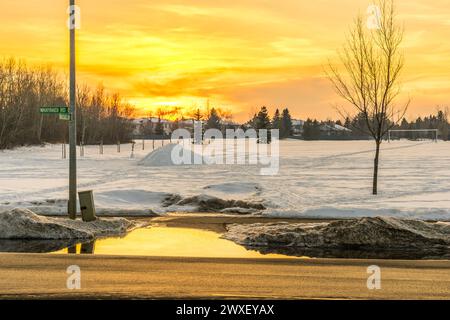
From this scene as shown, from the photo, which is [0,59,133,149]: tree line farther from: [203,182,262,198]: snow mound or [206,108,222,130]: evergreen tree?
[206,108,222,130]: evergreen tree

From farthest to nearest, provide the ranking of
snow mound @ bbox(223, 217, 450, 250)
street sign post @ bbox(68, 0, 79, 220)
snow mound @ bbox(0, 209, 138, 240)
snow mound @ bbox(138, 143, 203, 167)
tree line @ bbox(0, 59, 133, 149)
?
tree line @ bbox(0, 59, 133, 149) < snow mound @ bbox(138, 143, 203, 167) < street sign post @ bbox(68, 0, 79, 220) < snow mound @ bbox(0, 209, 138, 240) < snow mound @ bbox(223, 217, 450, 250)

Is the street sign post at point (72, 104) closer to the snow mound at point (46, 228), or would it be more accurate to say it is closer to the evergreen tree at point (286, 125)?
the snow mound at point (46, 228)

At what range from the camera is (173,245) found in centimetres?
1138

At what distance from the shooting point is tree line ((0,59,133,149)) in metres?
68.6

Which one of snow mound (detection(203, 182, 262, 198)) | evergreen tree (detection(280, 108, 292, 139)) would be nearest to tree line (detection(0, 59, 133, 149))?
snow mound (detection(203, 182, 262, 198))

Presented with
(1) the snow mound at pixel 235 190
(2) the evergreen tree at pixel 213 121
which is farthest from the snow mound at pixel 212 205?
(2) the evergreen tree at pixel 213 121

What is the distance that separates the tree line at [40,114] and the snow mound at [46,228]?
46.7 meters

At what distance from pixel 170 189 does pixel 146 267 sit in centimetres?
1442

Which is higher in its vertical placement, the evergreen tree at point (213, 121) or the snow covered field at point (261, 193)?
the evergreen tree at point (213, 121)

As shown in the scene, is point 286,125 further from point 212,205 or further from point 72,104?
point 72,104

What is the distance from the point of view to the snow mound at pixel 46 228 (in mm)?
12312

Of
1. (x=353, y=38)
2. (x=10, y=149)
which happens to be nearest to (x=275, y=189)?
(x=353, y=38)

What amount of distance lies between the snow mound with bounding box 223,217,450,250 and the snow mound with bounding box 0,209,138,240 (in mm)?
2867
